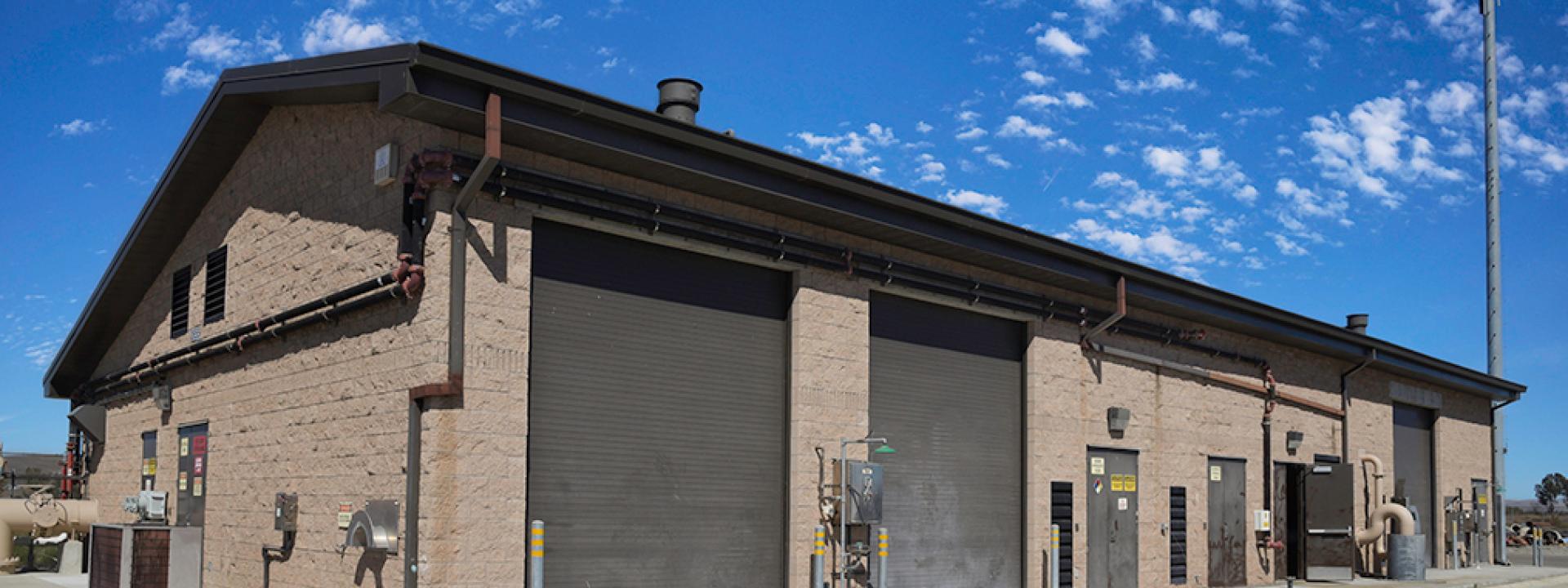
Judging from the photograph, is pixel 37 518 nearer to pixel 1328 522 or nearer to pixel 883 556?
pixel 883 556

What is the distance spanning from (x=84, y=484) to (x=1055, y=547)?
675 inches

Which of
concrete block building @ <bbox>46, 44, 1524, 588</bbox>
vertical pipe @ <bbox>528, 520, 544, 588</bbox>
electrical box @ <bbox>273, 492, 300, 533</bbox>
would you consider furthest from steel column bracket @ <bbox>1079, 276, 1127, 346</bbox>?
electrical box @ <bbox>273, 492, 300, 533</bbox>

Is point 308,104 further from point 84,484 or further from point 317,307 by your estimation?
point 84,484

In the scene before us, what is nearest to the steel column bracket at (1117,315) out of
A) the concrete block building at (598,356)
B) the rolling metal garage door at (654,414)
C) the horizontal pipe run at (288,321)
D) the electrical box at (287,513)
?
the concrete block building at (598,356)

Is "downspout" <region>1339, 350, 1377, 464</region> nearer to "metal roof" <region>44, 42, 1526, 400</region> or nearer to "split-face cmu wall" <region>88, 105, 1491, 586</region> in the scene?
"metal roof" <region>44, 42, 1526, 400</region>

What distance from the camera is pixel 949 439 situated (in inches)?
731

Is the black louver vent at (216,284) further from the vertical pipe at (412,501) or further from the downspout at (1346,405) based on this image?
the downspout at (1346,405)

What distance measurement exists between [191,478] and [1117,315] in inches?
538

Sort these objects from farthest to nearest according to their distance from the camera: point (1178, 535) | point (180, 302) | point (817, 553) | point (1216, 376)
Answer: point (1216, 376), point (1178, 535), point (180, 302), point (817, 553)

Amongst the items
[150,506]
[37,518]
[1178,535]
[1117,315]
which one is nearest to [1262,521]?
[1178,535]

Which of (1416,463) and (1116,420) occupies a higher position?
(1116,420)

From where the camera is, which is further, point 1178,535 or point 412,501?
point 1178,535

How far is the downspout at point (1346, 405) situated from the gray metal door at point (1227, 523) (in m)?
4.26

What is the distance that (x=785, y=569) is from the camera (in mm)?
15766
